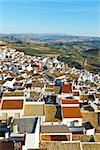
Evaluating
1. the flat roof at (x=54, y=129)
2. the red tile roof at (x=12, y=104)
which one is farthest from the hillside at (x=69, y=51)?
the flat roof at (x=54, y=129)

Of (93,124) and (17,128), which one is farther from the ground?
(17,128)

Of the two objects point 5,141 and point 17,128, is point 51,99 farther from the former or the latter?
point 5,141

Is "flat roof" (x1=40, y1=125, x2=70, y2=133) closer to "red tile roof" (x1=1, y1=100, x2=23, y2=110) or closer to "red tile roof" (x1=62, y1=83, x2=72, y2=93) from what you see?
"red tile roof" (x1=1, y1=100, x2=23, y2=110)

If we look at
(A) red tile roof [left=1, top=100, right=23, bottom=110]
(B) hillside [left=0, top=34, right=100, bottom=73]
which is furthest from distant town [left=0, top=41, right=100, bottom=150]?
(B) hillside [left=0, top=34, right=100, bottom=73]

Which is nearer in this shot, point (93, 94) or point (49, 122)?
point (49, 122)

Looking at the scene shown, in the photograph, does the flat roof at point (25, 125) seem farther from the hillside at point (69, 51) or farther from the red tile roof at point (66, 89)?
the hillside at point (69, 51)

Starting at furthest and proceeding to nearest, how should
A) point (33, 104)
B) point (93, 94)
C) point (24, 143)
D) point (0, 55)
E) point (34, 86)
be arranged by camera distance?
point (0, 55) → point (34, 86) → point (93, 94) → point (33, 104) → point (24, 143)

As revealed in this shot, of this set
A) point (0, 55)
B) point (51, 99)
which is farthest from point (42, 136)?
point (0, 55)
